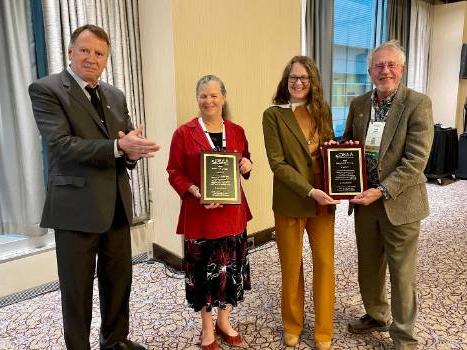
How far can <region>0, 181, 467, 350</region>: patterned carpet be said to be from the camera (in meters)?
2.21

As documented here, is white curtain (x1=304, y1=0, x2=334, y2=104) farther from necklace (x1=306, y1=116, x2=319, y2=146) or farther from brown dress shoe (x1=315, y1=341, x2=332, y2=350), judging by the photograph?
brown dress shoe (x1=315, y1=341, x2=332, y2=350)

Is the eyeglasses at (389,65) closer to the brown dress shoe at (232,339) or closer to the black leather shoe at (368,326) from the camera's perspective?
the black leather shoe at (368,326)

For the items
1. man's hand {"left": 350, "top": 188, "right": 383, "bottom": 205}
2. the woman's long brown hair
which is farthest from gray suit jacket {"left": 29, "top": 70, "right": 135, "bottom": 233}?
man's hand {"left": 350, "top": 188, "right": 383, "bottom": 205}

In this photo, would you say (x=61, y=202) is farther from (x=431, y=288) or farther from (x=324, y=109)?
(x=431, y=288)

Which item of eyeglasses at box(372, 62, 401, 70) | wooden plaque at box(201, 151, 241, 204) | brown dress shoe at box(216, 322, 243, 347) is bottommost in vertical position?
brown dress shoe at box(216, 322, 243, 347)

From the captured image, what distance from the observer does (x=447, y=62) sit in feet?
23.3

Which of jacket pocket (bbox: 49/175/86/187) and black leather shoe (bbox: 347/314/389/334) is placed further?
black leather shoe (bbox: 347/314/389/334)

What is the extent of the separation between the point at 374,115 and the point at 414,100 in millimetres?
203

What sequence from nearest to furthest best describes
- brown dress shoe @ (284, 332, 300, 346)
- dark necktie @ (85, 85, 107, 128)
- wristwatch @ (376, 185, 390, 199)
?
dark necktie @ (85, 85, 107, 128) < wristwatch @ (376, 185, 390, 199) < brown dress shoe @ (284, 332, 300, 346)

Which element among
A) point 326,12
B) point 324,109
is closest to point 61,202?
point 324,109

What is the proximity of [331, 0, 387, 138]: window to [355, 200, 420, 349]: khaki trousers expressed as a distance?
136 inches

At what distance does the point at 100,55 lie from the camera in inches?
66.5

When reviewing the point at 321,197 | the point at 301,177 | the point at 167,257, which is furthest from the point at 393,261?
the point at 167,257

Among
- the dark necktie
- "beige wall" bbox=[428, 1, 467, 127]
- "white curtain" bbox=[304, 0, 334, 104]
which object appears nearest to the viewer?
the dark necktie
